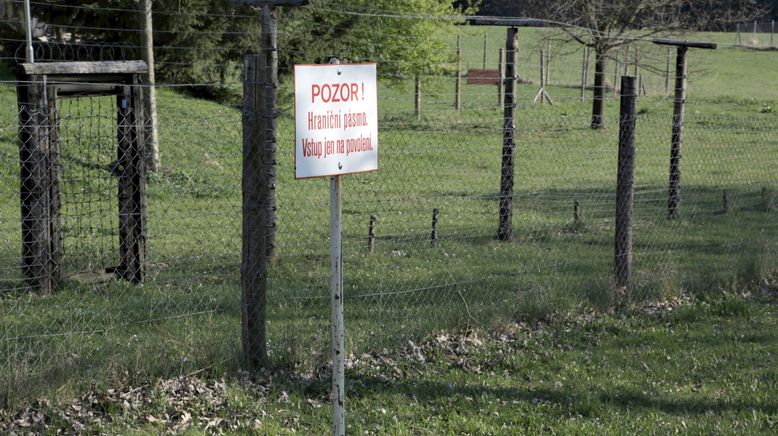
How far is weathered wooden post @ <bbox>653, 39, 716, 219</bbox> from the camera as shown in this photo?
39.6 ft

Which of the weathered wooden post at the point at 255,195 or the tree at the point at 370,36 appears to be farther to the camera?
the tree at the point at 370,36

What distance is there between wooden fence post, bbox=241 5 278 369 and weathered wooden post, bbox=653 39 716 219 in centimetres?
685

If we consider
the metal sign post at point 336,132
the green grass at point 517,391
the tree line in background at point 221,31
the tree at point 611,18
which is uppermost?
the tree at point 611,18

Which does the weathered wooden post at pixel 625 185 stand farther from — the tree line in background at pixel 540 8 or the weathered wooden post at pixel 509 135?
the tree line in background at pixel 540 8

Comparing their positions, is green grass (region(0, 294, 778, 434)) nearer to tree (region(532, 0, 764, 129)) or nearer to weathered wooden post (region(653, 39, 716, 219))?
weathered wooden post (region(653, 39, 716, 219))

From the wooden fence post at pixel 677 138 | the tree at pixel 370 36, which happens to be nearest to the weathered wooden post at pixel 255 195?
the wooden fence post at pixel 677 138

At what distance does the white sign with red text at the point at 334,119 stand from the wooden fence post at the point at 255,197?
56.6 inches

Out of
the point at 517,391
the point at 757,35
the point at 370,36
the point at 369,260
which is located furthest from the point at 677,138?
the point at 757,35

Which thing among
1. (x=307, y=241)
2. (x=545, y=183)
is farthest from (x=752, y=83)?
(x=307, y=241)

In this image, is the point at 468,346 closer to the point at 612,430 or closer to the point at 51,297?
the point at 612,430

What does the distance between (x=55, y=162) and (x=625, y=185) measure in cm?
521

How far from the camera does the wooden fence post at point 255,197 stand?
6.13 meters

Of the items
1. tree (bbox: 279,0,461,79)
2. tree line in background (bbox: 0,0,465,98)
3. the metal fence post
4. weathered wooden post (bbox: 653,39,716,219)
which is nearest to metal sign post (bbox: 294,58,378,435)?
the metal fence post

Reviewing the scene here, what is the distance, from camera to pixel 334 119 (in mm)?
4672
